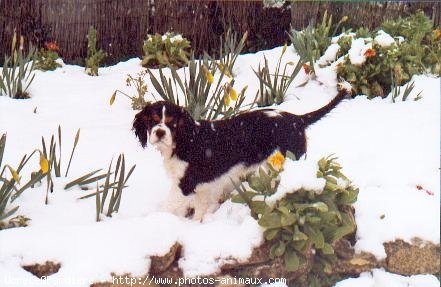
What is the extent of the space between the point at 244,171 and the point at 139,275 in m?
0.63

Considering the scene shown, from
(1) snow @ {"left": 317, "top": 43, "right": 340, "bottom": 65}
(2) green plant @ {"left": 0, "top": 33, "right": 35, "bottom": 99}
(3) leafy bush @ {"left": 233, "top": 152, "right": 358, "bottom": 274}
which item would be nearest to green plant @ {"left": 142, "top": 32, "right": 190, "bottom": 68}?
(2) green plant @ {"left": 0, "top": 33, "right": 35, "bottom": 99}

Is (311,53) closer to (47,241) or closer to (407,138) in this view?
(407,138)

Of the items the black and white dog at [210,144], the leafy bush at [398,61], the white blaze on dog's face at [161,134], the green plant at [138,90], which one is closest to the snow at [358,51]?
the leafy bush at [398,61]

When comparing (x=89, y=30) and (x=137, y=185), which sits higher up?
(x=89, y=30)

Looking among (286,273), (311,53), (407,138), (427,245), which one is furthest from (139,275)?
(311,53)

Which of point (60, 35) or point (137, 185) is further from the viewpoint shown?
point (60, 35)

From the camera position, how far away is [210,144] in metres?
2.32

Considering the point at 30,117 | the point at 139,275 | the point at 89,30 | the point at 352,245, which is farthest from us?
the point at 89,30

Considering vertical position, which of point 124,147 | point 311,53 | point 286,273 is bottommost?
point 286,273

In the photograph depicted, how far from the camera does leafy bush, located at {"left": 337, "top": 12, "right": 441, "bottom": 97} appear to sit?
336 centimetres

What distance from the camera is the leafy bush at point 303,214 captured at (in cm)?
210

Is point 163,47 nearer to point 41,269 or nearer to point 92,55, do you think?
point 92,55

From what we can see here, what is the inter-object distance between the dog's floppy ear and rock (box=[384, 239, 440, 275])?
1.02 meters

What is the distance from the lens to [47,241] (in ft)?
6.91
